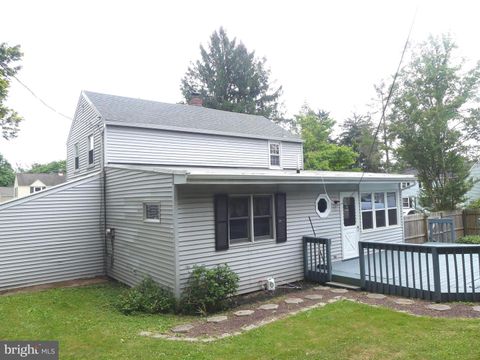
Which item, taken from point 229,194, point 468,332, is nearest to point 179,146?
point 229,194

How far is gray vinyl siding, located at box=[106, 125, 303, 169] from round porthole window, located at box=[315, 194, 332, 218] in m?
5.49

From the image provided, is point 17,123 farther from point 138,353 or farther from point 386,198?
point 386,198

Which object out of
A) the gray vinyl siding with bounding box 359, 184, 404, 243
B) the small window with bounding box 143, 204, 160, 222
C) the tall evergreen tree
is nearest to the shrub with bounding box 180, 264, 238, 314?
the small window with bounding box 143, 204, 160, 222

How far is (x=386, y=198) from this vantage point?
1108 cm

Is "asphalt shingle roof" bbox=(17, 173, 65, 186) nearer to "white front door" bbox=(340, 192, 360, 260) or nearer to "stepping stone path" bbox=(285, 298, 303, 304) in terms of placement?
"white front door" bbox=(340, 192, 360, 260)

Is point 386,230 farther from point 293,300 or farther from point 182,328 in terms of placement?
point 182,328

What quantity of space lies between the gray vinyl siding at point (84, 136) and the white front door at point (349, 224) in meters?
7.92

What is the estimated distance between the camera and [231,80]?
108 feet

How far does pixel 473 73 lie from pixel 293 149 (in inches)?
374

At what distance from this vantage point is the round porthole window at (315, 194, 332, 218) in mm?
9145

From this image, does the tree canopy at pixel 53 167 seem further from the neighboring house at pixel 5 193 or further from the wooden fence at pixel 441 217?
the wooden fence at pixel 441 217

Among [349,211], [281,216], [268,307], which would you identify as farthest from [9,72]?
[349,211]

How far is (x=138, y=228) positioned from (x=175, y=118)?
6817 mm

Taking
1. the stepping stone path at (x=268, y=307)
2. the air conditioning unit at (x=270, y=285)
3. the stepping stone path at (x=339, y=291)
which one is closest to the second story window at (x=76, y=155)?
the air conditioning unit at (x=270, y=285)
